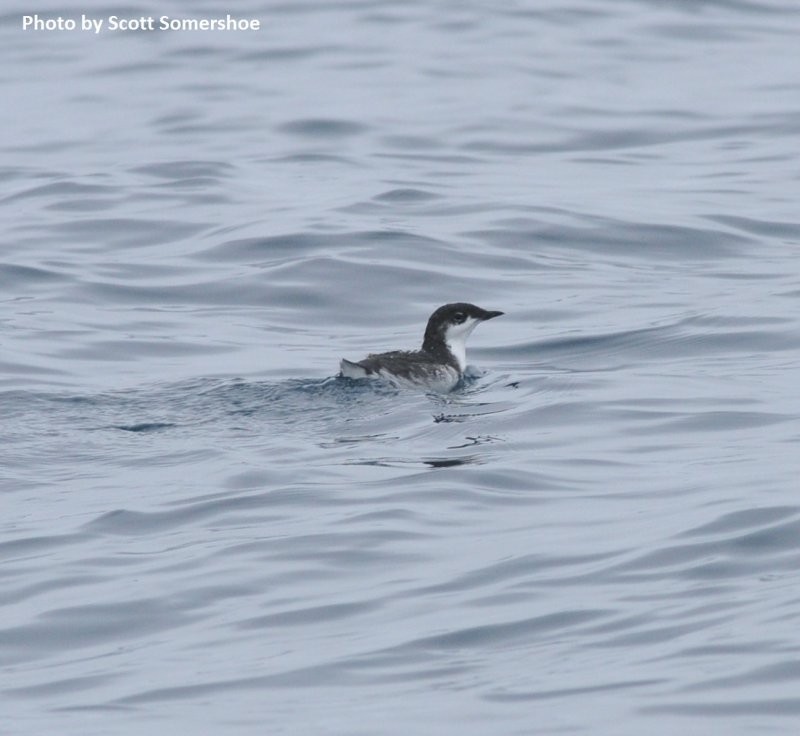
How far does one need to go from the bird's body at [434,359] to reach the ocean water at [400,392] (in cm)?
16

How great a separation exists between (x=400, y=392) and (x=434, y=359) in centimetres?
57

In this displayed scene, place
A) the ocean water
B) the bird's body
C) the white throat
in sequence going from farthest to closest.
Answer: the white throat → the bird's body → the ocean water

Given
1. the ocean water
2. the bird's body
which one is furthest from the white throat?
the ocean water

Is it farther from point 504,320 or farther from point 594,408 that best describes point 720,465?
point 504,320

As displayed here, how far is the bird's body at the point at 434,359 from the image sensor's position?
1188cm

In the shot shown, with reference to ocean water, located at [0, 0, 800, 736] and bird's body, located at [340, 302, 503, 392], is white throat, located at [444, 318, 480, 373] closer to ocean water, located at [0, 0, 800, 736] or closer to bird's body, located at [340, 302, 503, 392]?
bird's body, located at [340, 302, 503, 392]

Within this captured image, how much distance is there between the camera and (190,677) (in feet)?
22.6

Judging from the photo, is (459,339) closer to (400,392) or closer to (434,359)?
(434,359)

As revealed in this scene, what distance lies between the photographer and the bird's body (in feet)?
39.0

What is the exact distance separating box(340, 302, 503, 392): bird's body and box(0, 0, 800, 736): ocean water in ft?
0.51

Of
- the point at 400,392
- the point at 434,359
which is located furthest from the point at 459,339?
the point at 400,392

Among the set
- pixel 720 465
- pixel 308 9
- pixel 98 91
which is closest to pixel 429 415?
pixel 720 465

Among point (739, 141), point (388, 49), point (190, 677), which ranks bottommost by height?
point (190, 677)

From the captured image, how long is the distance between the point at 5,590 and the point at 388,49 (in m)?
19.5
